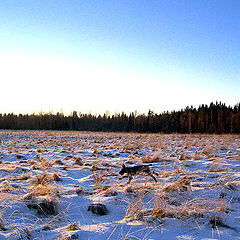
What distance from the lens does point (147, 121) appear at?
242 feet

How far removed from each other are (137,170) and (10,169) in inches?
132

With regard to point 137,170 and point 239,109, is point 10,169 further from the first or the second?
point 239,109

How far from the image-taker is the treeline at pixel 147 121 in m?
57.0

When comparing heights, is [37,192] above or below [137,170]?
below

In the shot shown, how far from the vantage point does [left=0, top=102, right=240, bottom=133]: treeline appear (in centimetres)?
5700

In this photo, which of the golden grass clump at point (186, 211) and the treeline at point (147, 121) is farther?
the treeline at point (147, 121)

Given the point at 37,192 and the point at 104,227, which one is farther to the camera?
the point at 37,192

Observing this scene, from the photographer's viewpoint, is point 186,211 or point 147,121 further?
point 147,121

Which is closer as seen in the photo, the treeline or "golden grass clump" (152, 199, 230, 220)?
"golden grass clump" (152, 199, 230, 220)

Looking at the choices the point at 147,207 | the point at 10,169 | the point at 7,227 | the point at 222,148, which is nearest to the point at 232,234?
the point at 147,207

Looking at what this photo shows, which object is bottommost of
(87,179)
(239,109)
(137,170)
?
(87,179)

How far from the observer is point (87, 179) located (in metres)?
4.38

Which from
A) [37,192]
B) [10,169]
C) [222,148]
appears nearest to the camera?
[37,192]

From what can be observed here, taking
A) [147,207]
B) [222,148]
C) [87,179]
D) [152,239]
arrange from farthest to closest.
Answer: [222,148]
[87,179]
[147,207]
[152,239]
